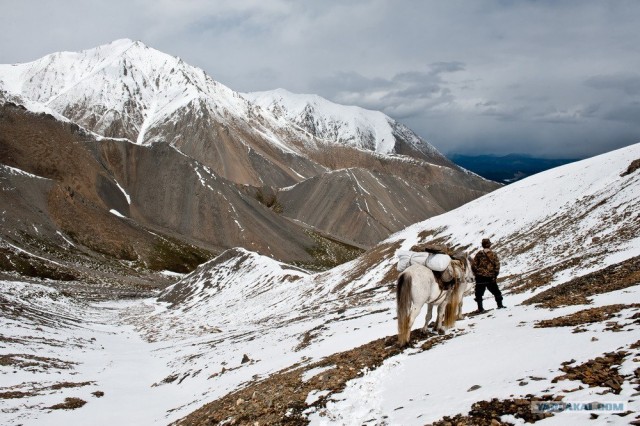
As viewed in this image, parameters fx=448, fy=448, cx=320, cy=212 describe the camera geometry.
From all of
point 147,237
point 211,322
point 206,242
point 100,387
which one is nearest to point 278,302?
point 211,322

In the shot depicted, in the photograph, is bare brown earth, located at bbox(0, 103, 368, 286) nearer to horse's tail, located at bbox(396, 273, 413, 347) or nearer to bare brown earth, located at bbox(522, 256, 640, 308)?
horse's tail, located at bbox(396, 273, 413, 347)

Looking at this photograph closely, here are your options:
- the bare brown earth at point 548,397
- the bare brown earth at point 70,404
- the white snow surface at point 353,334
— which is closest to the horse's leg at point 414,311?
the white snow surface at point 353,334

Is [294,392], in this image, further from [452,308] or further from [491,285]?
[491,285]

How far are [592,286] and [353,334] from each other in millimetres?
10620

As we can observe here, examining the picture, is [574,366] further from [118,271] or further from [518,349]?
[118,271]

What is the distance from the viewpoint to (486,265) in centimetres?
1684

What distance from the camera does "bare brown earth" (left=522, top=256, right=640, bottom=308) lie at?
14.6m

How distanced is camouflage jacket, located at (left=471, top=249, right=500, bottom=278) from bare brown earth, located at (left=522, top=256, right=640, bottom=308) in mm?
1780

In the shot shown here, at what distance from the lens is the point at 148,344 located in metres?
51.2

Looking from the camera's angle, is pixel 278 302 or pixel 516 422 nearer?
pixel 516 422

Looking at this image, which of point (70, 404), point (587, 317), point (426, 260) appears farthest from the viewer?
point (70, 404)

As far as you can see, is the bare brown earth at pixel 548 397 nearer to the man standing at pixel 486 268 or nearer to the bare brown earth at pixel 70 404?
the man standing at pixel 486 268

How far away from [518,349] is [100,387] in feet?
86.4

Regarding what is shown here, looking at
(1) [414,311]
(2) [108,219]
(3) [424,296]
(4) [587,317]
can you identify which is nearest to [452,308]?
(3) [424,296]
